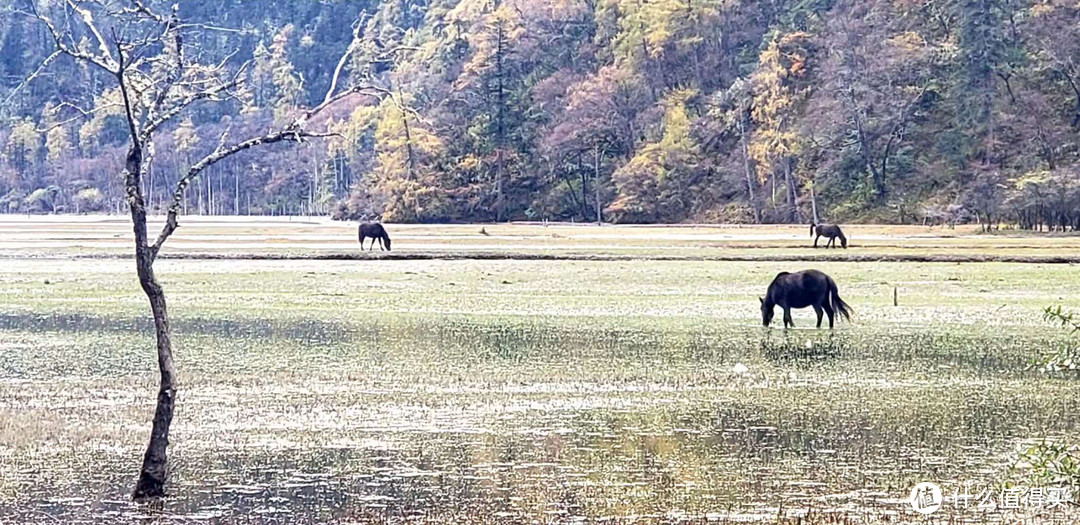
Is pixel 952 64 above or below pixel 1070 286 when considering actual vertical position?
above

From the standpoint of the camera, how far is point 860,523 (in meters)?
11.1

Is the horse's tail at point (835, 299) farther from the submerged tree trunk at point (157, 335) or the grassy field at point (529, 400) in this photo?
the submerged tree trunk at point (157, 335)

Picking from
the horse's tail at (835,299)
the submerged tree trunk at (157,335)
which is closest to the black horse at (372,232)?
the horse's tail at (835,299)

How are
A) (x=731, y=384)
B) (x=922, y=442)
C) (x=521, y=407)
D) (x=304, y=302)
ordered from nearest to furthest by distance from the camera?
1. (x=922, y=442)
2. (x=521, y=407)
3. (x=731, y=384)
4. (x=304, y=302)

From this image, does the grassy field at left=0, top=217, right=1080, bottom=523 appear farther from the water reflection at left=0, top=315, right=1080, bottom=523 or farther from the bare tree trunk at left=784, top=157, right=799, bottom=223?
the bare tree trunk at left=784, top=157, right=799, bottom=223

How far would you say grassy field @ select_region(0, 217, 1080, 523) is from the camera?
12.1m

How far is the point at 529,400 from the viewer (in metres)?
17.7

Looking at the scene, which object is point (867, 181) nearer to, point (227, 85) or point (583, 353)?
point (583, 353)

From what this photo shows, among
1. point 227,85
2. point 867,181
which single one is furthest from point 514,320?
point 867,181

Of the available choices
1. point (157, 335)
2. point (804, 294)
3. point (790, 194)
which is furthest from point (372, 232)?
point (157, 335)

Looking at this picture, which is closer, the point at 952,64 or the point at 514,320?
the point at 514,320

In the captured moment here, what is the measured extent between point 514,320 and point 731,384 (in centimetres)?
978

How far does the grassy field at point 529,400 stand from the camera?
12.1 meters

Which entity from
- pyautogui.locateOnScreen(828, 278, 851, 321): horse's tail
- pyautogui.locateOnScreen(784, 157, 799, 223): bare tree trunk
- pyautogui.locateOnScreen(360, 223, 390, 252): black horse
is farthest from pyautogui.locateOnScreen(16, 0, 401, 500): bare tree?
pyautogui.locateOnScreen(784, 157, 799, 223): bare tree trunk
